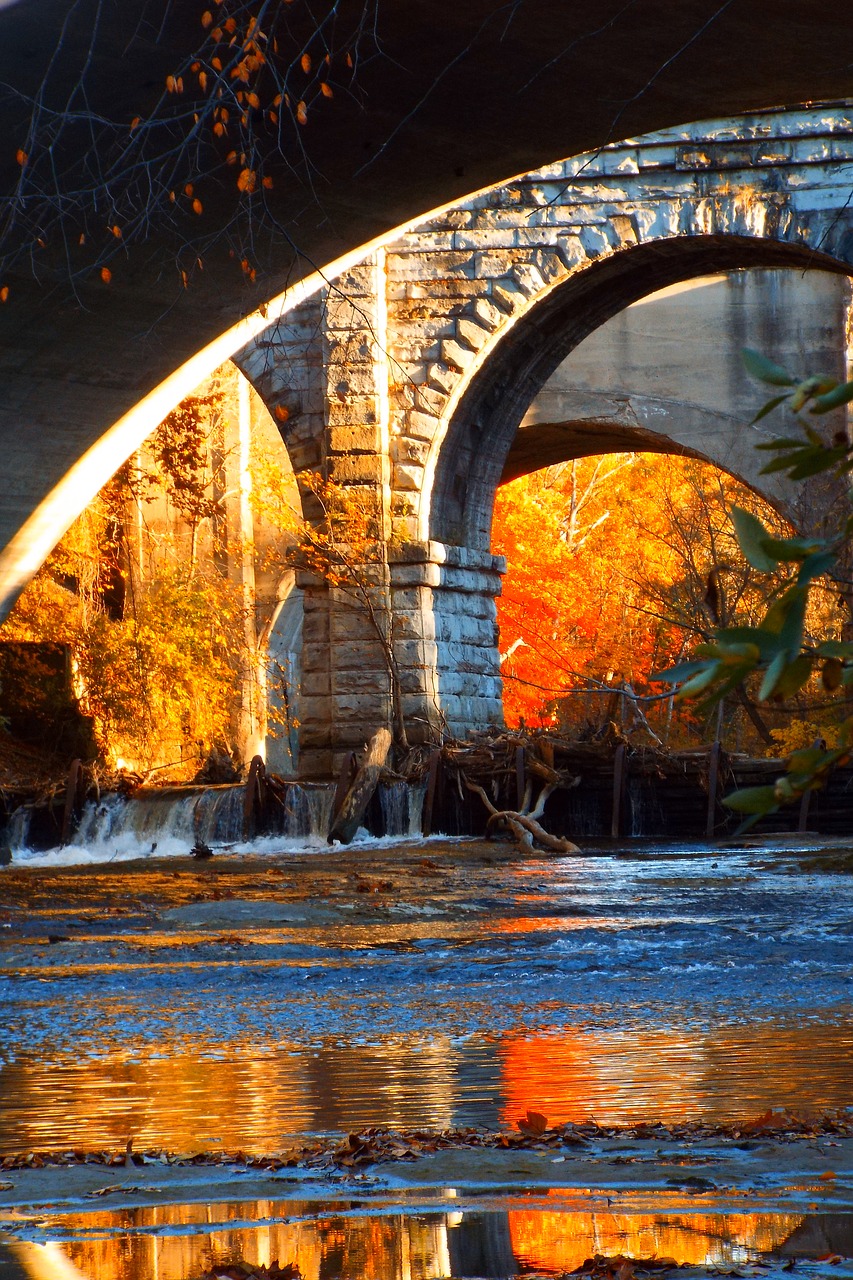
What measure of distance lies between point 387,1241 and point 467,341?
17485mm

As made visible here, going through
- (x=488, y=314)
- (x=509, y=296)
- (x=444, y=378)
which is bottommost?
(x=444, y=378)

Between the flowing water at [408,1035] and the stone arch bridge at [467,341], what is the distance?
8700mm

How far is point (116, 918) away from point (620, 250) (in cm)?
1143

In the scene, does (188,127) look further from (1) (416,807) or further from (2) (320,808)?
(1) (416,807)

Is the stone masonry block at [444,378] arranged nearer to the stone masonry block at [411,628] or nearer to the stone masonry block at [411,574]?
the stone masonry block at [411,574]

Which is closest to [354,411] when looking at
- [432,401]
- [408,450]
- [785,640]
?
[408,450]

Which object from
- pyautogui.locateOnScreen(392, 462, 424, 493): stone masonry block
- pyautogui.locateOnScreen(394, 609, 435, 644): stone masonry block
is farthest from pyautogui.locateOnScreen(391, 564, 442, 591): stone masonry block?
pyautogui.locateOnScreen(392, 462, 424, 493): stone masonry block

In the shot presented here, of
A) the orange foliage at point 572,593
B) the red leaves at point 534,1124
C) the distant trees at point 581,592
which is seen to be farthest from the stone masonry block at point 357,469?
the red leaves at point 534,1124

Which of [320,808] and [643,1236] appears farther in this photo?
[320,808]

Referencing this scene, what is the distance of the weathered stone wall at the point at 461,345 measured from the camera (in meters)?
19.0

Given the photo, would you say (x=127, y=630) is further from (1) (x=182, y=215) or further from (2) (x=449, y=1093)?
(2) (x=449, y=1093)

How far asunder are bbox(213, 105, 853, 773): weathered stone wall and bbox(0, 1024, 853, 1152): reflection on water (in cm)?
1433

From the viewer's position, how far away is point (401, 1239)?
2.96 metres

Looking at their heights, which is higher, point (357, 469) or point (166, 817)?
point (357, 469)
